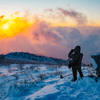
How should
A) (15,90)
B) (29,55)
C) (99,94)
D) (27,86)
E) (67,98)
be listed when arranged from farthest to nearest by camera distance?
1. (29,55)
2. (27,86)
3. (15,90)
4. (99,94)
5. (67,98)

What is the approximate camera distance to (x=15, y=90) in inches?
316

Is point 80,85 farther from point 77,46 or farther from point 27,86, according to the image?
point 27,86

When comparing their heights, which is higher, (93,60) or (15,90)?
(93,60)

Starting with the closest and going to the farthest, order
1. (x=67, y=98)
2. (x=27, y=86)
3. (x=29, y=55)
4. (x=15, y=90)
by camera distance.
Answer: (x=67, y=98)
(x=15, y=90)
(x=27, y=86)
(x=29, y=55)

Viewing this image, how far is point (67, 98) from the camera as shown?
646 cm

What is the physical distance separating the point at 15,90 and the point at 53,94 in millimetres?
2110

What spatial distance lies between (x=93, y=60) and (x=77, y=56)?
84cm

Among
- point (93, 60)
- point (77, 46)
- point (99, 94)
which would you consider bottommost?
point (99, 94)

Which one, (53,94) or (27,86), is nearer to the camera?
(53,94)

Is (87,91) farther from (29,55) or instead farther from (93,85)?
(29,55)

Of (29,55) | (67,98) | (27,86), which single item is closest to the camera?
(67,98)

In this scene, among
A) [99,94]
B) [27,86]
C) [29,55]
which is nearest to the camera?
[99,94]

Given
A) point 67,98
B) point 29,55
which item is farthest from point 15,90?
point 29,55

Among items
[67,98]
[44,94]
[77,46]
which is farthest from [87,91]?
[77,46]
